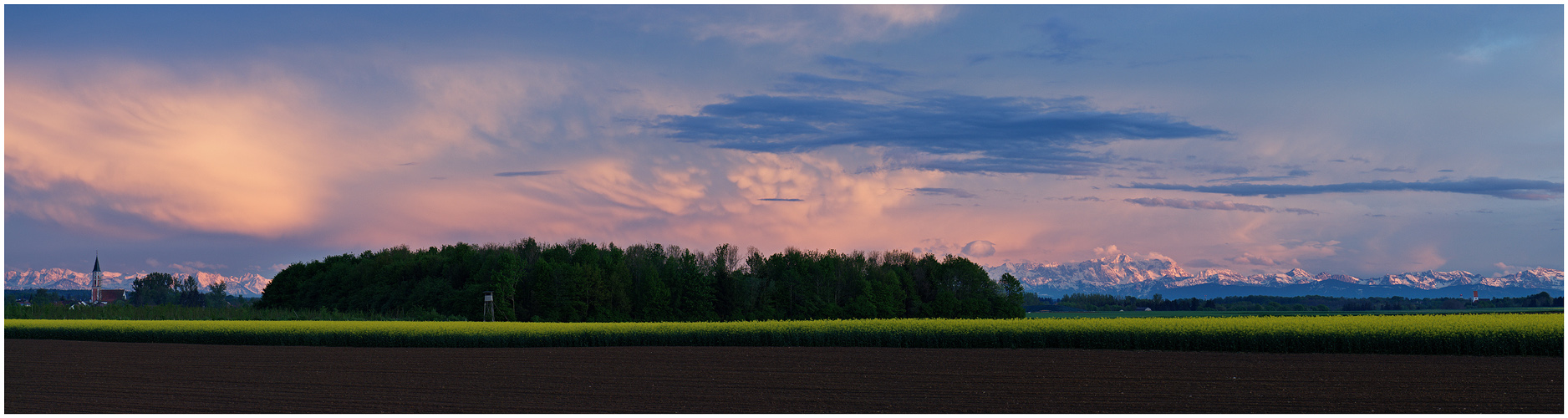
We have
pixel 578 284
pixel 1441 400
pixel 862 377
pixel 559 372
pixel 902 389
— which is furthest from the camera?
pixel 578 284

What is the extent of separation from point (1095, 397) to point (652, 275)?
167 feet

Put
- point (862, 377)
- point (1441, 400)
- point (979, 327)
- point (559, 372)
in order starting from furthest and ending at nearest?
point (979, 327), point (559, 372), point (862, 377), point (1441, 400)

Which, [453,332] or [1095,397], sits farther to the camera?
[453,332]

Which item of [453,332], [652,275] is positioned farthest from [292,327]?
[652,275]

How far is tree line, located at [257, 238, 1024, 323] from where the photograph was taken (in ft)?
206

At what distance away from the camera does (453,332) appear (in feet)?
112

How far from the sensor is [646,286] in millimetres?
65312

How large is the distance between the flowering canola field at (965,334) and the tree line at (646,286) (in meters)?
23.3

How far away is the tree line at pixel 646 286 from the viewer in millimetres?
62688

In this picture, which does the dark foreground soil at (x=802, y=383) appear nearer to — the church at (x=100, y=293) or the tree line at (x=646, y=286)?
the tree line at (x=646, y=286)

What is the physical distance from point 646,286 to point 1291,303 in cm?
11600

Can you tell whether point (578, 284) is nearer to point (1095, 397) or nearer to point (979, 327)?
point (979, 327)

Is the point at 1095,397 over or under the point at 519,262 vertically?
under

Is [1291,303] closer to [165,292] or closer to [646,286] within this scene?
[646,286]
